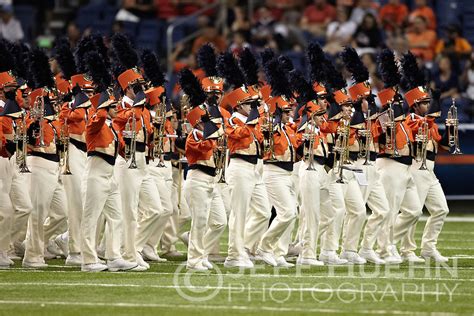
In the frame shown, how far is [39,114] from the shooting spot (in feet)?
48.2

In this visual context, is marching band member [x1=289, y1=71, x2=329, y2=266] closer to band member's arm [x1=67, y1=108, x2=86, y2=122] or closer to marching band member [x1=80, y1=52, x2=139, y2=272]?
marching band member [x1=80, y1=52, x2=139, y2=272]

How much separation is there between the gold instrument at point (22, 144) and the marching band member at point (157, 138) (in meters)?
1.45

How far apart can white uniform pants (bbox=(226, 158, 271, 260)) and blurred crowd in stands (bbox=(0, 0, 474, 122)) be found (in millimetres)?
7894

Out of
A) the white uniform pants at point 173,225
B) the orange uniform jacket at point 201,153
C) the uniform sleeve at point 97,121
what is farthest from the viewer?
the white uniform pants at point 173,225

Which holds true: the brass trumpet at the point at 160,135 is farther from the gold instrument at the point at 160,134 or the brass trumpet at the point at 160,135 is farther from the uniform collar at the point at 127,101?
the uniform collar at the point at 127,101

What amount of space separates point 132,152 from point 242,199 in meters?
1.38

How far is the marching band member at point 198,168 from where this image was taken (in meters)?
14.5

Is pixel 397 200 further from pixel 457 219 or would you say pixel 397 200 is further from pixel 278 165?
pixel 457 219

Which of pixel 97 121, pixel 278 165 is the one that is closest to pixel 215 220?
pixel 278 165

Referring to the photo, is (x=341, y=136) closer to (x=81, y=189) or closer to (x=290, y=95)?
(x=290, y=95)

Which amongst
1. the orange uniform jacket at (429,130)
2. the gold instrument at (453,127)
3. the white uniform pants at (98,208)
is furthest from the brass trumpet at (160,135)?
the gold instrument at (453,127)

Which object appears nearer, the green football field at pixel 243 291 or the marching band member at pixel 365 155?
the green football field at pixel 243 291

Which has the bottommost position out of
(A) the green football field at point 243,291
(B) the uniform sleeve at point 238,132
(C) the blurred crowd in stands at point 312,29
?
(A) the green football field at point 243,291

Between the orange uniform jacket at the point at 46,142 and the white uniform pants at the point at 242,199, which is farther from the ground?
the orange uniform jacket at the point at 46,142
